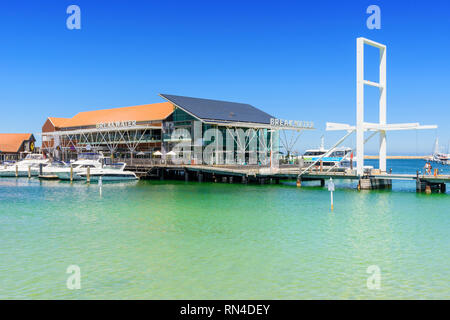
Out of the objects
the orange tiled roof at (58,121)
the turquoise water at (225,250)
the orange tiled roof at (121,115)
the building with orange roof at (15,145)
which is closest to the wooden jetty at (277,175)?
the orange tiled roof at (121,115)

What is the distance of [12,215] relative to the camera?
28.3 metres

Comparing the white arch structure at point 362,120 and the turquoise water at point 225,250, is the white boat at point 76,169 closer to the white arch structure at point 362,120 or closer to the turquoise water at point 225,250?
the turquoise water at point 225,250

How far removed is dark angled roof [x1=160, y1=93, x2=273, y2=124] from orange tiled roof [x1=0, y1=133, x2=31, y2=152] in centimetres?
6262

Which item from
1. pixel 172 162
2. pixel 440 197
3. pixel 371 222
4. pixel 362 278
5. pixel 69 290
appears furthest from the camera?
pixel 172 162

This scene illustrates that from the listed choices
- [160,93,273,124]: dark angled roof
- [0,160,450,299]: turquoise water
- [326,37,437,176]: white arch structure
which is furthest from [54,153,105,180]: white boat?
[326,37,437,176]: white arch structure

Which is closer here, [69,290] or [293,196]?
[69,290]

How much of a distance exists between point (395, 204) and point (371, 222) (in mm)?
9745

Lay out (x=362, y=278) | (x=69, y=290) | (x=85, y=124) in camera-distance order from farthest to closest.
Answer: (x=85, y=124), (x=362, y=278), (x=69, y=290)

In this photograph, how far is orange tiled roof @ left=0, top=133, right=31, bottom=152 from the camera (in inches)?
4333

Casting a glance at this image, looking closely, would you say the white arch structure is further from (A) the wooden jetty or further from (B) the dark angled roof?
(B) the dark angled roof

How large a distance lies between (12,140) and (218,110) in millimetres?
69788

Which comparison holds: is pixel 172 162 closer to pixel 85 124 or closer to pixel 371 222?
pixel 85 124
